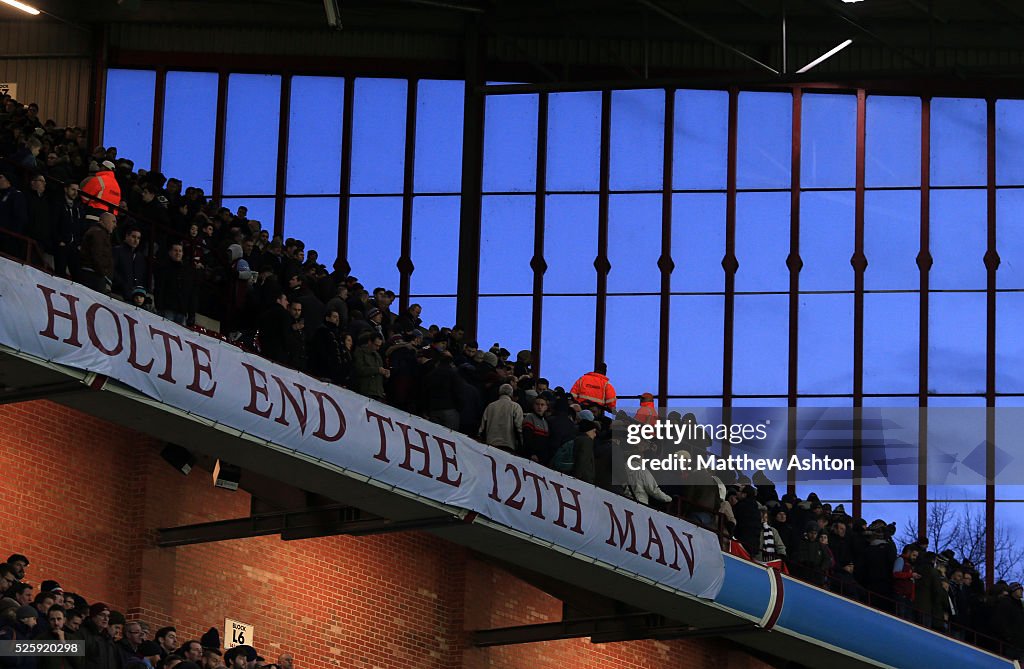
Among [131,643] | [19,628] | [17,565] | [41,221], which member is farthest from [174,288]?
[19,628]

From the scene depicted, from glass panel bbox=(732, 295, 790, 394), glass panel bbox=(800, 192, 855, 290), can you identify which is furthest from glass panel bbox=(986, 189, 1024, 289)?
glass panel bbox=(732, 295, 790, 394)

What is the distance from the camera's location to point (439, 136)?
37.9 meters

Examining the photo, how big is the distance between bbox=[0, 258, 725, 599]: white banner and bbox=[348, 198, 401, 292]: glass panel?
13370 millimetres

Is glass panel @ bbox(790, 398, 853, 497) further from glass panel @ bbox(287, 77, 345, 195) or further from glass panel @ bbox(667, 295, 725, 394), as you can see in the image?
glass panel @ bbox(287, 77, 345, 195)

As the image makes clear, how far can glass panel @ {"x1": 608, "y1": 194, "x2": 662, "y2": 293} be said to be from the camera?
3762 centimetres

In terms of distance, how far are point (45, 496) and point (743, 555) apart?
10.7m

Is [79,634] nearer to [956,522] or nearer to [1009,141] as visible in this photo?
[956,522]

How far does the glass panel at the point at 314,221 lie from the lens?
122 ft

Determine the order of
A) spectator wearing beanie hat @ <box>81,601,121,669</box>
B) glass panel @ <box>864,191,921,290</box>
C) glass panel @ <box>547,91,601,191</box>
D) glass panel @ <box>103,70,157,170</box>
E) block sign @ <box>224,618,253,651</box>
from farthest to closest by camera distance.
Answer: glass panel @ <box>547,91,601,191</box>, glass panel @ <box>864,191,921,290</box>, glass panel @ <box>103,70,157,170</box>, block sign @ <box>224,618,253,651</box>, spectator wearing beanie hat @ <box>81,601,121,669</box>

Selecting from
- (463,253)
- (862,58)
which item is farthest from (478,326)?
(862,58)

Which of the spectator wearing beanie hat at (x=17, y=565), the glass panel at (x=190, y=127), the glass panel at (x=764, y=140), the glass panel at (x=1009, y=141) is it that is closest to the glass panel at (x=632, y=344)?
the glass panel at (x=764, y=140)

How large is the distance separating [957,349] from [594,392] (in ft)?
33.1

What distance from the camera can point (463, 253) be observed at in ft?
123

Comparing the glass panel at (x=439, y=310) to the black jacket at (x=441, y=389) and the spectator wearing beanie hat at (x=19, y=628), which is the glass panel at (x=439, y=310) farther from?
the spectator wearing beanie hat at (x=19, y=628)
